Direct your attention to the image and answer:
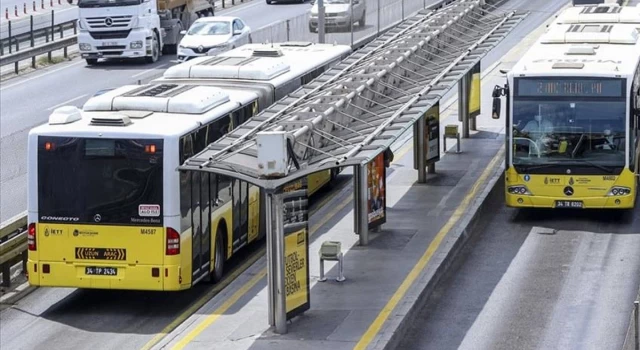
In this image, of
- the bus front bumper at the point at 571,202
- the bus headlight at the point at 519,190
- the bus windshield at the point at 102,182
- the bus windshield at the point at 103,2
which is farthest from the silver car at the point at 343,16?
the bus windshield at the point at 102,182

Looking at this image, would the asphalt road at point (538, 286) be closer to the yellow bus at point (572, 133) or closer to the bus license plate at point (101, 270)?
the yellow bus at point (572, 133)

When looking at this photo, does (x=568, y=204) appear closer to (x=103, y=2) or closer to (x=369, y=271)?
(x=369, y=271)

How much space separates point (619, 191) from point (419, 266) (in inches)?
206

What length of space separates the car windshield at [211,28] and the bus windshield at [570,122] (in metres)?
20.5

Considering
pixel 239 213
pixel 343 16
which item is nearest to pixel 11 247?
pixel 239 213

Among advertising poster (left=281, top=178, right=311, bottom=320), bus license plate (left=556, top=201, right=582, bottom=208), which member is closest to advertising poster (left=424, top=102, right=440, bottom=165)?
bus license plate (left=556, top=201, right=582, bottom=208)

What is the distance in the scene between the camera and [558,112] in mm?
25188

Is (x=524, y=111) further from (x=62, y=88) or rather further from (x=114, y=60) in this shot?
(x=114, y=60)

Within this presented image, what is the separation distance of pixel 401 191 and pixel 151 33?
2067cm

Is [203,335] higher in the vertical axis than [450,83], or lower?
lower

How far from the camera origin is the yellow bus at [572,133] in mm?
25000

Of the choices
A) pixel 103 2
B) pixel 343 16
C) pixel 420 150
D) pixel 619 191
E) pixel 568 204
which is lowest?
pixel 568 204

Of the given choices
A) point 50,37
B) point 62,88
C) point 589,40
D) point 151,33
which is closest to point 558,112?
point 589,40

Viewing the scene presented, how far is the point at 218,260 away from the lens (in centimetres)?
2170
